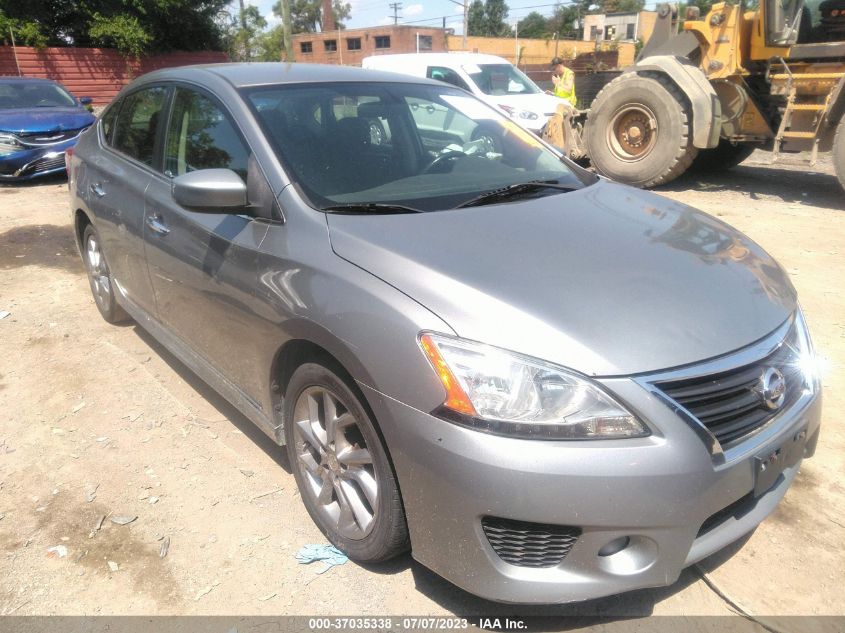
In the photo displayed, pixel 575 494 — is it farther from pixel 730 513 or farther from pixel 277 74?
pixel 277 74

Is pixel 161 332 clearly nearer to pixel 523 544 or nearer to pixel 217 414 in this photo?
pixel 217 414

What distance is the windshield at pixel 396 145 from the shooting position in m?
2.71

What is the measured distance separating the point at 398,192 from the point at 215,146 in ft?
3.13

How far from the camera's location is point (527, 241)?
7.81 feet

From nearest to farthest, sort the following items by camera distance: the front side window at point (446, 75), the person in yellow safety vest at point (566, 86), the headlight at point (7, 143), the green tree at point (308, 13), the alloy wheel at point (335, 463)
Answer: the alloy wheel at point (335, 463) < the headlight at point (7, 143) < the front side window at point (446, 75) < the person in yellow safety vest at point (566, 86) < the green tree at point (308, 13)

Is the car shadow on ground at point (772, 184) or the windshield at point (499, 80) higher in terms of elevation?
the windshield at point (499, 80)

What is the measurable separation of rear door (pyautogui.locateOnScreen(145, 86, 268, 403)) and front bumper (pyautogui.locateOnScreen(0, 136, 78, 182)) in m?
7.66

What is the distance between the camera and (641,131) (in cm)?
940

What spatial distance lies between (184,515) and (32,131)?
8.93m

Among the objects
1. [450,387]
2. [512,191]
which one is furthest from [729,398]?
[512,191]

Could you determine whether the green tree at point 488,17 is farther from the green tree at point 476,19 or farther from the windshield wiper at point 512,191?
the windshield wiper at point 512,191

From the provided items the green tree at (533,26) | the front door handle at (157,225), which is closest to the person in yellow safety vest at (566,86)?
the front door handle at (157,225)

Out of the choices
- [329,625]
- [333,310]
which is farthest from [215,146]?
[329,625]

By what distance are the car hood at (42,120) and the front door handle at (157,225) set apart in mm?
7849
